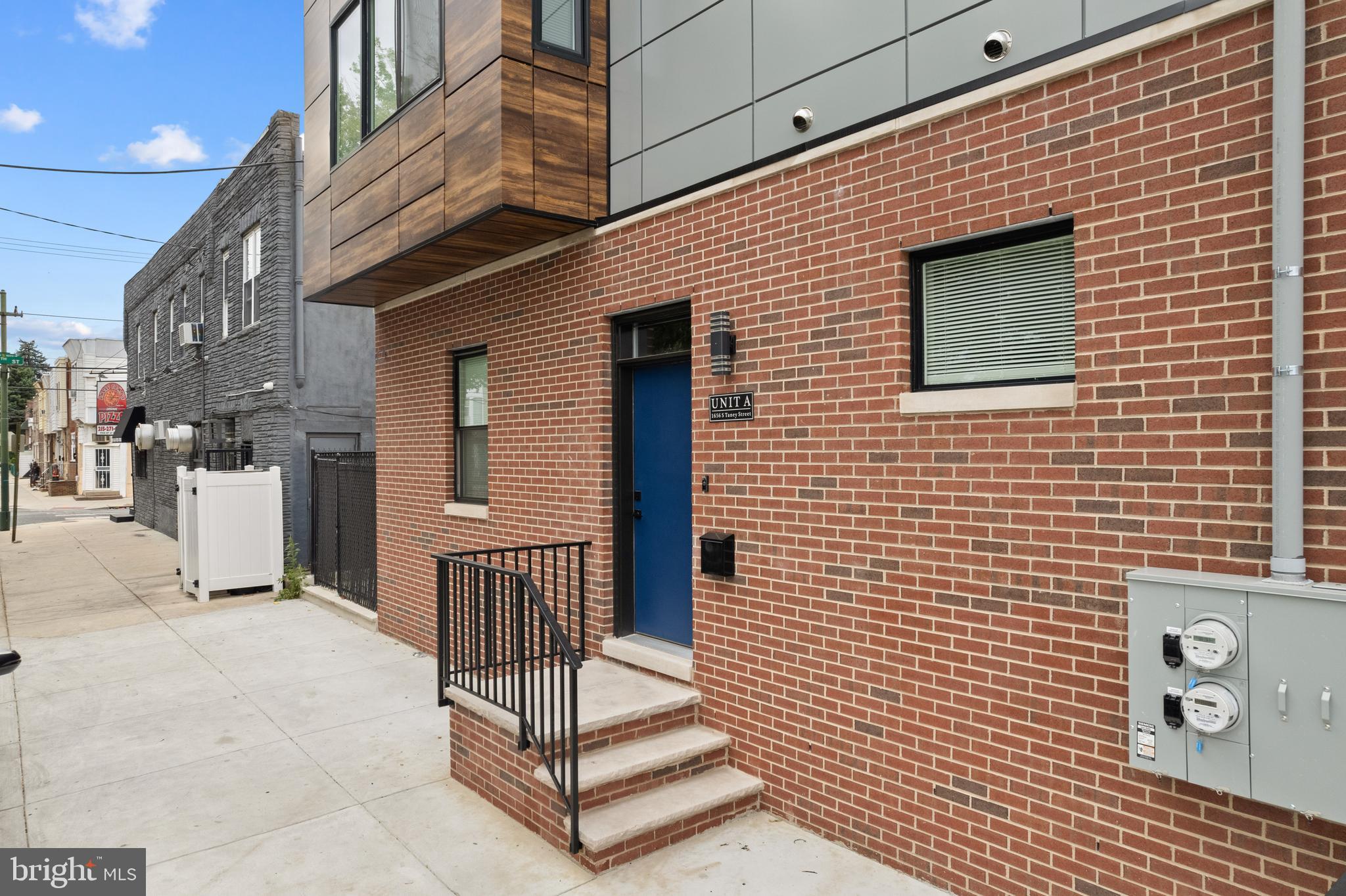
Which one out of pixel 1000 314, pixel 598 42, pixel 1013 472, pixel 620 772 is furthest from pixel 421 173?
pixel 1013 472

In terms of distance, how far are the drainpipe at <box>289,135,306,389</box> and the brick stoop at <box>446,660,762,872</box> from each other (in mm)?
8708

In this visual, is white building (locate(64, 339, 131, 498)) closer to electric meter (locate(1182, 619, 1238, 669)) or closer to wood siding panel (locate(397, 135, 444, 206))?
wood siding panel (locate(397, 135, 444, 206))

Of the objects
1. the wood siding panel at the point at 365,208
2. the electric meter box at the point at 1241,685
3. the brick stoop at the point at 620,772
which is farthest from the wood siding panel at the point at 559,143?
the electric meter box at the point at 1241,685

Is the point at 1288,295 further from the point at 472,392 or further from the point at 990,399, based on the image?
the point at 472,392

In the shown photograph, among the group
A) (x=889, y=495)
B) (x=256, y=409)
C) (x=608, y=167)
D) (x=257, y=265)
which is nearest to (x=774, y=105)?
(x=608, y=167)

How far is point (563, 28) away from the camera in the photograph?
5.48 meters

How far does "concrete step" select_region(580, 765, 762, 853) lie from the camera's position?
12.2 ft

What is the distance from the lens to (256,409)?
12352 mm

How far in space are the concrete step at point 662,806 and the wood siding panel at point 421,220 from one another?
3.98 metres

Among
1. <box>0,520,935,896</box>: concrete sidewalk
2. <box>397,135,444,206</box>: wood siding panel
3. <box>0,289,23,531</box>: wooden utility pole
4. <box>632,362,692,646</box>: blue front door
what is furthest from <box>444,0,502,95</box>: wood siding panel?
<box>0,289,23,531</box>: wooden utility pole

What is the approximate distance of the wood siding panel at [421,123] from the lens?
225 inches

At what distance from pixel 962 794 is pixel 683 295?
308 centimetres

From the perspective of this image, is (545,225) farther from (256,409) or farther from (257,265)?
(257,265)

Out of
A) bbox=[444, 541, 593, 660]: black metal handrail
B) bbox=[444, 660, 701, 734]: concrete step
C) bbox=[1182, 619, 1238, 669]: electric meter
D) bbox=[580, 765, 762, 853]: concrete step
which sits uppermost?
bbox=[1182, 619, 1238, 669]: electric meter
